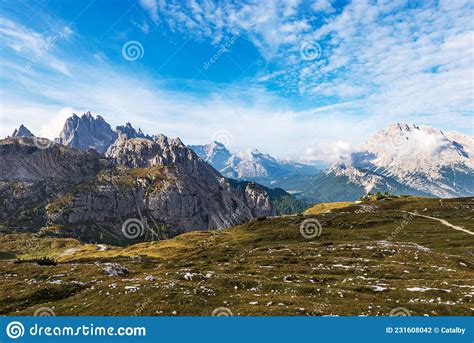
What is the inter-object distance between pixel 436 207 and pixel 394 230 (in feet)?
181

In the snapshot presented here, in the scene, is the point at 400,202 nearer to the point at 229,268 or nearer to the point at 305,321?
the point at 229,268

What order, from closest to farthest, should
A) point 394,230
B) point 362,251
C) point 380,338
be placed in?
point 380,338
point 362,251
point 394,230

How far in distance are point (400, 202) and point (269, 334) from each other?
169138 millimetres

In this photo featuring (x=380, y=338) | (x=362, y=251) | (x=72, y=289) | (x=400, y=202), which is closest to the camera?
(x=380, y=338)

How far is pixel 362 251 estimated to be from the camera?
75.9m

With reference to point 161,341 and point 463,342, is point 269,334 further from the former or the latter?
point 463,342

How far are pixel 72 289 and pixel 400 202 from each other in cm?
16439

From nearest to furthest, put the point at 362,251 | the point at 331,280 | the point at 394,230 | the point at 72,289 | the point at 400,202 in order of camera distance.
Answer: the point at 72,289 → the point at 331,280 → the point at 362,251 → the point at 394,230 → the point at 400,202

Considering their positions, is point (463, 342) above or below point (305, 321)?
below

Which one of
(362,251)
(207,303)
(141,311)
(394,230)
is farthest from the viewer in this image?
(394,230)

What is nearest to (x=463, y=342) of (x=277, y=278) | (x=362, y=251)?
(x=277, y=278)

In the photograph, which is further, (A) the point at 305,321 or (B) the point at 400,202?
(B) the point at 400,202

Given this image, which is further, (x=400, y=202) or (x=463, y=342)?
(x=400, y=202)

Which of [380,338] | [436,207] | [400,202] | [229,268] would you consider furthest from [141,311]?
[400,202]
